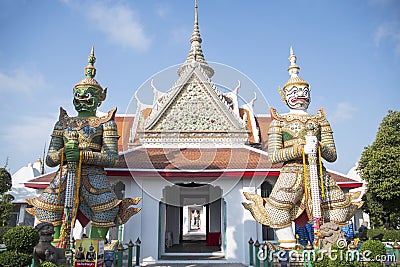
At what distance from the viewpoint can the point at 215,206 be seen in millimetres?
11719

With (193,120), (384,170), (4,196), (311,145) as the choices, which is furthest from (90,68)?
(384,170)

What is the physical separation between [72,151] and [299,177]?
13.5 ft

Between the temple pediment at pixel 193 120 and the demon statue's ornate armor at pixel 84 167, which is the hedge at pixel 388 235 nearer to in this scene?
the temple pediment at pixel 193 120

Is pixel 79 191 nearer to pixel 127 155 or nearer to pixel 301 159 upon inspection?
pixel 127 155

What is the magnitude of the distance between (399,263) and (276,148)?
9.25ft

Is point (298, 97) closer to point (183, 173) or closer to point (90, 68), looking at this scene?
point (183, 173)

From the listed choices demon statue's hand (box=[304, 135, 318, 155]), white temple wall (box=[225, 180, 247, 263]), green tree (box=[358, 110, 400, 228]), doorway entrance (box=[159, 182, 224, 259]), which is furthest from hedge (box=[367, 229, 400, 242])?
demon statue's hand (box=[304, 135, 318, 155])

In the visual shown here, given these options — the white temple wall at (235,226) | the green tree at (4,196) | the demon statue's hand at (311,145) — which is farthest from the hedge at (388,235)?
the green tree at (4,196)

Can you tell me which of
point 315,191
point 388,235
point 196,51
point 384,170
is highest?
point 196,51

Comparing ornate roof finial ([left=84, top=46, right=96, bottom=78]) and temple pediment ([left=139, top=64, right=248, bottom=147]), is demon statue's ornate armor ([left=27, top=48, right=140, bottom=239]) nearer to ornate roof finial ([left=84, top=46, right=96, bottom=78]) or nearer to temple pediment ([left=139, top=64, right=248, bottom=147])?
ornate roof finial ([left=84, top=46, right=96, bottom=78])

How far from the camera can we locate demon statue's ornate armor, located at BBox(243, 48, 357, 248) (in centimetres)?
600

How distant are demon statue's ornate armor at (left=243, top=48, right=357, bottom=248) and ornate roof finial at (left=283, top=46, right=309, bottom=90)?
0.03m

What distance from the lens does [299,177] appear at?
620cm

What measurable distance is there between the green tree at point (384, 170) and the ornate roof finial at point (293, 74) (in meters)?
5.78
